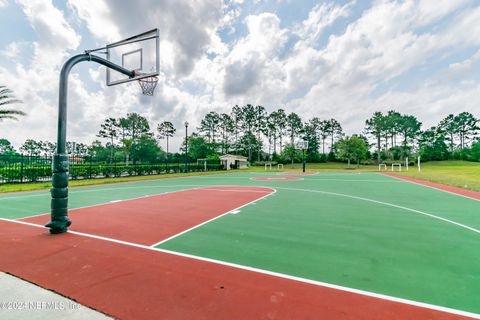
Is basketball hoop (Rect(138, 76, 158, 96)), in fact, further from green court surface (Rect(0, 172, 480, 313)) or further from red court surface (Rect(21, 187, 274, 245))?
green court surface (Rect(0, 172, 480, 313))

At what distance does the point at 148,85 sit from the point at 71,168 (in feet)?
48.5

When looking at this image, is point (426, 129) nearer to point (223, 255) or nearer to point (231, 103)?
point (231, 103)

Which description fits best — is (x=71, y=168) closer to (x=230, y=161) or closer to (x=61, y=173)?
(x=61, y=173)

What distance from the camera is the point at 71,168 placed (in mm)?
18281

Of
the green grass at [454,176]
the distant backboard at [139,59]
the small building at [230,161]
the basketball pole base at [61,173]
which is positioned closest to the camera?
the basketball pole base at [61,173]

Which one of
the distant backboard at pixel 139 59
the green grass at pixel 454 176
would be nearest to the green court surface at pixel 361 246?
the distant backboard at pixel 139 59

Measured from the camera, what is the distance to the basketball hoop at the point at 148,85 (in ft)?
27.2

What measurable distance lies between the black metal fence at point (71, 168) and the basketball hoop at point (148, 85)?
13.5m

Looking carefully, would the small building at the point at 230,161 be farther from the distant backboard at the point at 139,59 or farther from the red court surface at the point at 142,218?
the distant backboard at the point at 139,59

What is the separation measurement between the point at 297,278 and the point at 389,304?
101cm

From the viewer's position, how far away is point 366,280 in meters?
2.83

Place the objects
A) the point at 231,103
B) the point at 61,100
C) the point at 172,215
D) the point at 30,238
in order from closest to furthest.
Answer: the point at 30,238 < the point at 61,100 < the point at 172,215 < the point at 231,103

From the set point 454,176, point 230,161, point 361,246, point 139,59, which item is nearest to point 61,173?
point 139,59

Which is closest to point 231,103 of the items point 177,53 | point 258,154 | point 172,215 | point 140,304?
point 258,154
